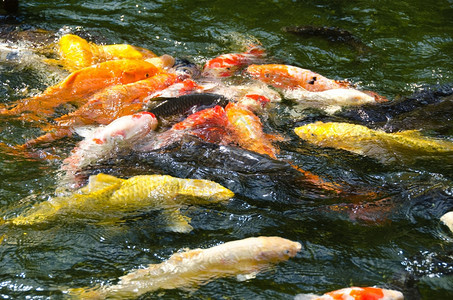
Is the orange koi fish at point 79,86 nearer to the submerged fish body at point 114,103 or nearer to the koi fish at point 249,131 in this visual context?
the submerged fish body at point 114,103

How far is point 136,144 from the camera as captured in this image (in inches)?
204

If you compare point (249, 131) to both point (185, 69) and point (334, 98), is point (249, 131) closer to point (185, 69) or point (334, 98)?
point (334, 98)

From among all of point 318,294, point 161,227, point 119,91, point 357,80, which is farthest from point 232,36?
point 318,294

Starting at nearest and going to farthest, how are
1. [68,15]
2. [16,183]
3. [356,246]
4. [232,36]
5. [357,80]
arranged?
[356,246]
[16,183]
[357,80]
[232,36]
[68,15]

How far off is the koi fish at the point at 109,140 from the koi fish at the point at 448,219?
305 cm

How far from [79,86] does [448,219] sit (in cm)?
449

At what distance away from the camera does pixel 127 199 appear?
426 centimetres

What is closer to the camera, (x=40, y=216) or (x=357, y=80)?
(x=40, y=216)

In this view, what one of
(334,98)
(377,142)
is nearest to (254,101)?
(334,98)

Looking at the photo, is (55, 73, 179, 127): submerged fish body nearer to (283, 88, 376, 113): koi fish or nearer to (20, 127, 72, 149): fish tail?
(20, 127, 72, 149): fish tail

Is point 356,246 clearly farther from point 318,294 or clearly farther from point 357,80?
point 357,80

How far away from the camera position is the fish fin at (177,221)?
13.4ft

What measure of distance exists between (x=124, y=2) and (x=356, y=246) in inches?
283

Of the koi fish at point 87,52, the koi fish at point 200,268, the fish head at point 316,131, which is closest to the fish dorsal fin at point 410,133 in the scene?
the fish head at point 316,131
